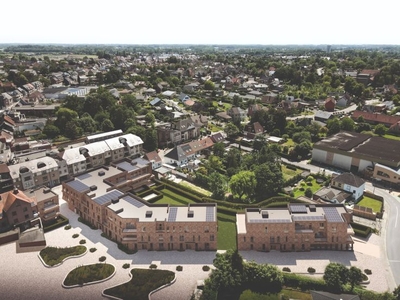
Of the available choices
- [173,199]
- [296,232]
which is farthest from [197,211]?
[296,232]

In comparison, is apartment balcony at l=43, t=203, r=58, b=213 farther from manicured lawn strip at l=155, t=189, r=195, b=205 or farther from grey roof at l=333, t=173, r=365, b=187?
grey roof at l=333, t=173, r=365, b=187

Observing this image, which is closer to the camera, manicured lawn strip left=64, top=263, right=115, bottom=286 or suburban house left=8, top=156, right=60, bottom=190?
manicured lawn strip left=64, top=263, right=115, bottom=286

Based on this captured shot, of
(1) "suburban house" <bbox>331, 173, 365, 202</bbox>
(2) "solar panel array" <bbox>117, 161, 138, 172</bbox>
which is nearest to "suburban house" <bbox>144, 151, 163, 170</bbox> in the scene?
(2) "solar panel array" <bbox>117, 161, 138, 172</bbox>

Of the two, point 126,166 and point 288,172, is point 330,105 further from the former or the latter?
point 126,166

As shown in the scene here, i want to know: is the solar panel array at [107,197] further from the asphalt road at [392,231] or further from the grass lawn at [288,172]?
the asphalt road at [392,231]

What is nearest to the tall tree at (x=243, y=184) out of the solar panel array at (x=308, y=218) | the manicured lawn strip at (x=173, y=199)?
the manicured lawn strip at (x=173, y=199)

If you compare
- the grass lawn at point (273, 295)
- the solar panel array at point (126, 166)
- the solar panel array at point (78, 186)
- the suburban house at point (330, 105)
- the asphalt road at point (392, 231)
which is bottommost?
the grass lawn at point (273, 295)

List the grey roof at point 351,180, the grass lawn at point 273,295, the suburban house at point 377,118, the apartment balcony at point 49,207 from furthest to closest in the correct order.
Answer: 1. the suburban house at point 377,118
2. the grey roof at point 351,180
3. the apartment balcony at point 49,207
4. the grass lawn at point 273,295
